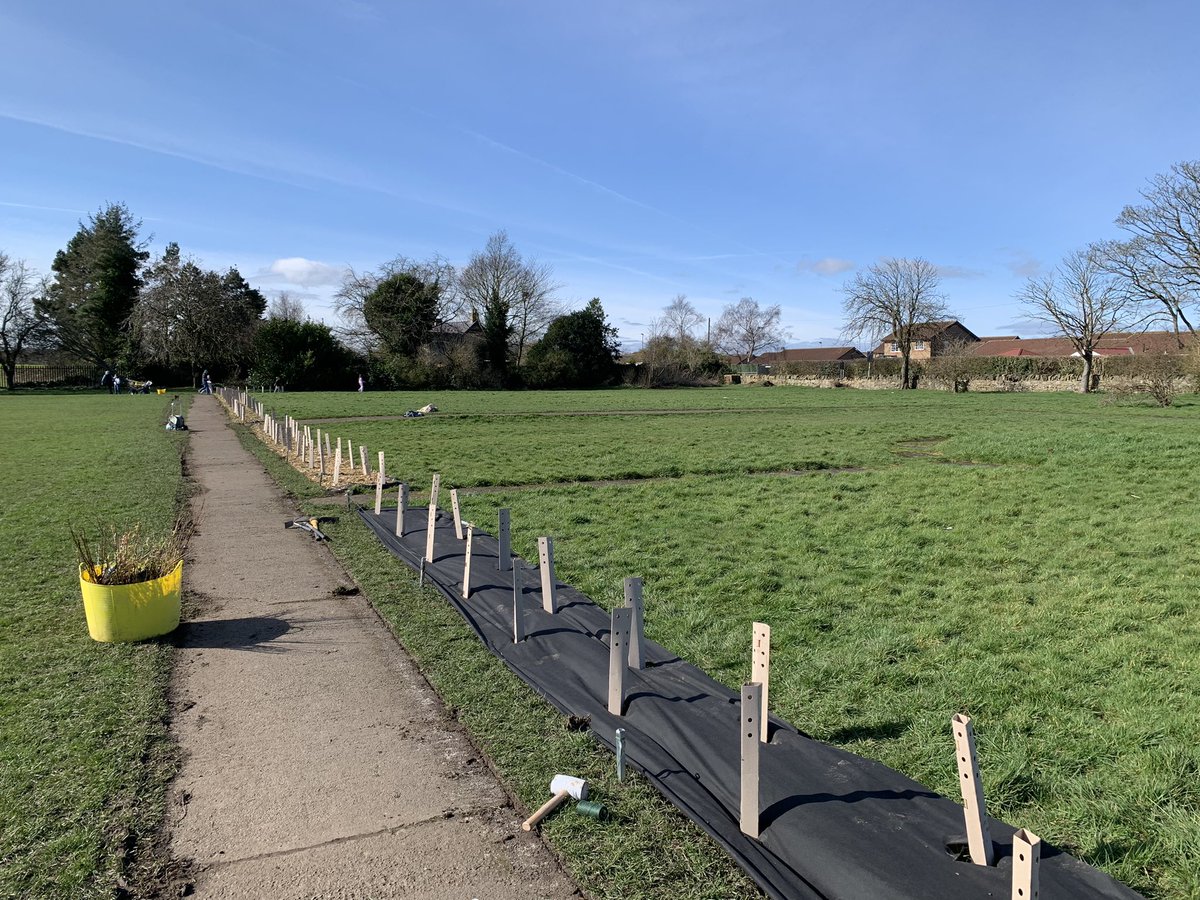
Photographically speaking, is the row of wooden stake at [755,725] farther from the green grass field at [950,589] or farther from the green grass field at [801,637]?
the green grass field at [950,589]

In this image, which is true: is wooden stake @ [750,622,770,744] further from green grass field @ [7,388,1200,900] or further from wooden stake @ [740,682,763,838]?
green grass field @ [7,388,1200,900]

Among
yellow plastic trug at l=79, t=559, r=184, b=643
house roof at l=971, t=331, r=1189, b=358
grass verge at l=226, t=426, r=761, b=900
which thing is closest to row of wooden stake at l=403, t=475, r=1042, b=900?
grass verge at l=226, t=426, r=761, b=900

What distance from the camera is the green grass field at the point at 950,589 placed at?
3.65 meters

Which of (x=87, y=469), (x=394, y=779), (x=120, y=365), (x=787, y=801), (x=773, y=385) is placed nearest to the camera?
(x=787, y=801)

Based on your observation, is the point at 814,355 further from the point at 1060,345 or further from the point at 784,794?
the point at 784,794

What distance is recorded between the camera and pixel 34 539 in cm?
880

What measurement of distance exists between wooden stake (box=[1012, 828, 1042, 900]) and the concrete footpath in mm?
1514

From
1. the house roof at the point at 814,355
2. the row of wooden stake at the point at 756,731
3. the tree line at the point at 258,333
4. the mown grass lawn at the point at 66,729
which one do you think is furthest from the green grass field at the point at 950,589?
the house roof at the point at 814,355

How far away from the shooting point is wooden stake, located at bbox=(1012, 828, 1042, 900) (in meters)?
2.19

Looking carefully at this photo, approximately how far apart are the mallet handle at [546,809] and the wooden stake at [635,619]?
1149mm

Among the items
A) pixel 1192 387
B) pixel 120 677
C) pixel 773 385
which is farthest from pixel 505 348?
pixel 120 677

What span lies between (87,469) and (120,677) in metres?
11.6

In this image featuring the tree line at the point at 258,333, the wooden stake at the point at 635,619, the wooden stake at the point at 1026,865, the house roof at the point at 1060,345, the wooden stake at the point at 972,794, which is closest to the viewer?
the wooden stake at the point at 1026,865

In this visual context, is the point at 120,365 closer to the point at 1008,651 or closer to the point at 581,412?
the point at 581,412
